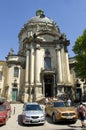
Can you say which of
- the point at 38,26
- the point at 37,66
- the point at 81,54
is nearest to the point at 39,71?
the point at 37,66

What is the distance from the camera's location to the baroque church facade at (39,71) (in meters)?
39.3

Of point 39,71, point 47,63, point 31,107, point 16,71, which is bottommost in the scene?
point 31,107

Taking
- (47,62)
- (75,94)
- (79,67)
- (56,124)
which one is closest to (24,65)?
(47,62)

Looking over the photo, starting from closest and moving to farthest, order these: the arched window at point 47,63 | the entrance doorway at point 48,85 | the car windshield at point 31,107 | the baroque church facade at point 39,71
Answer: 1. the car windshield at point 31,107
2. the baroque church facade at point 39,71
3. the entrance doorway at point 48,85
4. the arched window at point 47,63

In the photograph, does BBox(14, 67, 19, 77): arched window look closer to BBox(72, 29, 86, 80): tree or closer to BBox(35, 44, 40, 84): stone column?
BBox(35, 44, 40, 84): stone column

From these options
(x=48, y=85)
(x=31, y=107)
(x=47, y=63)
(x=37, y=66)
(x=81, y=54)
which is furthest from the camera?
(x=47, y=63)

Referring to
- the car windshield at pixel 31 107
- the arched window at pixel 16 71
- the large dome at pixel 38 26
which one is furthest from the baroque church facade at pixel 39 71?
the car windshield at pixel 31 107

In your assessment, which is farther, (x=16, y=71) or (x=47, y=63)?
(x=47, y=63)

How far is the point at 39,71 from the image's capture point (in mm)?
40406

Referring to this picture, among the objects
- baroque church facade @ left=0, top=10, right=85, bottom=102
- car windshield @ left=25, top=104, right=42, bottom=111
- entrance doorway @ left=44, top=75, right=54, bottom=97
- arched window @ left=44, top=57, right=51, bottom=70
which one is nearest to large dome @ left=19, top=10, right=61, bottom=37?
baroque church facade @ left=0, top=10, right=85, bottom=102

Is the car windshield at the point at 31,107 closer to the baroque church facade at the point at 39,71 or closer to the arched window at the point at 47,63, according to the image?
the baroque church facade at the point at 39,71

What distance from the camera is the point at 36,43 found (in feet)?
141

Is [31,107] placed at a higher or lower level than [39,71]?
lower

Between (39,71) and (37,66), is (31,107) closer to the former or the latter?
(39,71)
